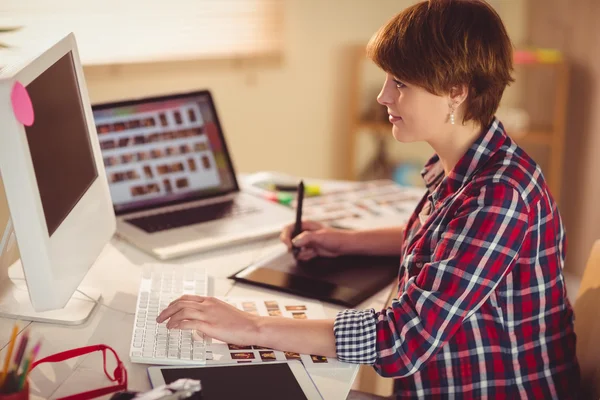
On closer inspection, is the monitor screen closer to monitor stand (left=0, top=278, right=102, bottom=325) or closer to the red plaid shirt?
monitor stand (left=0, top=278, right=102, bottom=325)

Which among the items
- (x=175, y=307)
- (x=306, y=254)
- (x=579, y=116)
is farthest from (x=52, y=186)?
(x=579, y=116)

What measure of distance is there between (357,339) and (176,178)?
0.84 metres

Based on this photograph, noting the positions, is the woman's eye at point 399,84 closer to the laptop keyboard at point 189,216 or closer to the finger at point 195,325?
the finger at point 195,325

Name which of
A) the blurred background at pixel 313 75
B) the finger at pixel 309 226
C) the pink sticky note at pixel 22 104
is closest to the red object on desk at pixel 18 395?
the pink sticky note at pixel 22 104

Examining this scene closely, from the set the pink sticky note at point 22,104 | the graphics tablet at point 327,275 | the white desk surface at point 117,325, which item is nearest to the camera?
the pink sticky note at point 22,104

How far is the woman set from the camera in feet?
3.58

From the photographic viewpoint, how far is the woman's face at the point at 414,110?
1.21 metres

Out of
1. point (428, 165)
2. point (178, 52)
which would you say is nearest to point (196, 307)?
point (428, 165)

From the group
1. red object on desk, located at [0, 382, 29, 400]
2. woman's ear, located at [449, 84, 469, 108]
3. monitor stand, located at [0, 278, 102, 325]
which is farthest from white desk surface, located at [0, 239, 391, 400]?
woman's ear, located at [449, 84, 469, 108]

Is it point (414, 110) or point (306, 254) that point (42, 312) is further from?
point (414, 110)

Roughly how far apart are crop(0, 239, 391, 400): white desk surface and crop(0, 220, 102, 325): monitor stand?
0.01 metres

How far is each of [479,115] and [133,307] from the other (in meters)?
0.69

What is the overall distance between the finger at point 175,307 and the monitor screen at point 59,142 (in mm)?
216

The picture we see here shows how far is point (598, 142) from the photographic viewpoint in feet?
9.41
